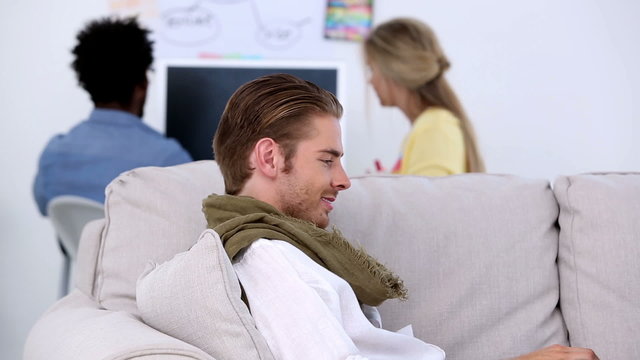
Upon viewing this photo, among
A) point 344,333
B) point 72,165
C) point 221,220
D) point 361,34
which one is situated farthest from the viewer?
point 361,34

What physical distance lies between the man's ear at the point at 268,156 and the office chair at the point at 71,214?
138 centimetres

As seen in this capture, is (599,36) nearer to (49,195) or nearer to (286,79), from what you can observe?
(49,195)

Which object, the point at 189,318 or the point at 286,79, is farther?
the point at 286,79

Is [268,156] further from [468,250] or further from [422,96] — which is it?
[422,96]

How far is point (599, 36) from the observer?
3.99m

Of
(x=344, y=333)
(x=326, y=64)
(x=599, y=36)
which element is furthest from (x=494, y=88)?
(x=344, y=333)

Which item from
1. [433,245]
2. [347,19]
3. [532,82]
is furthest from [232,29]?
[433,245]

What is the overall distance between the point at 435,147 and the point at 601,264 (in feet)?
4.10

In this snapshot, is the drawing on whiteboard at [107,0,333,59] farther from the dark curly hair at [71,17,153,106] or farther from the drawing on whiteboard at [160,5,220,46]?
the dark curly hair at [71,17,153,106]

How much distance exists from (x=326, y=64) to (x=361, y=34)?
870 millimetres

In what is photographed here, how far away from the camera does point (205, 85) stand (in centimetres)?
321

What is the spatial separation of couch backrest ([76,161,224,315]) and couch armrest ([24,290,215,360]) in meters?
0.05

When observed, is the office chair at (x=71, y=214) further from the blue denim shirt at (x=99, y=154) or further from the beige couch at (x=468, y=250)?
the beige couch at (x=468, y=250)

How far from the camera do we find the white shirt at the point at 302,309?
4.03 feet
